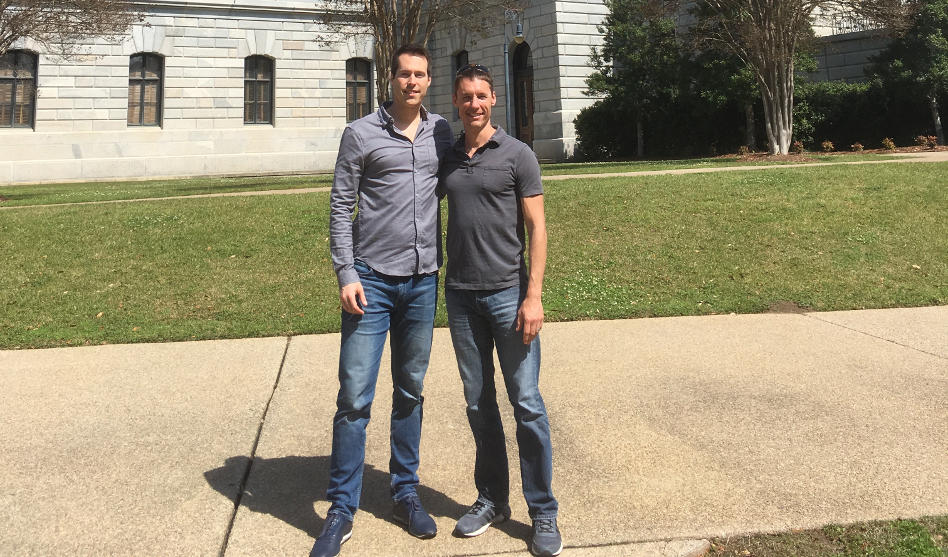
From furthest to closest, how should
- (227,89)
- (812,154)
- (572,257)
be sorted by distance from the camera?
(227,89) → (812,154) → (572,257)

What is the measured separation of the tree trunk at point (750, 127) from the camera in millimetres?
26906

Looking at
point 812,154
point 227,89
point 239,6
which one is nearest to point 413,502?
point 812,154

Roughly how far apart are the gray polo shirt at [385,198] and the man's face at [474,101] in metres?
0.26

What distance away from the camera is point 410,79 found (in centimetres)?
336

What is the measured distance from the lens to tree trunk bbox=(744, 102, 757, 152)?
26906 millimetres

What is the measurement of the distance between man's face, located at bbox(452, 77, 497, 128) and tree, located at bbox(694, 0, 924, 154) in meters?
21.3

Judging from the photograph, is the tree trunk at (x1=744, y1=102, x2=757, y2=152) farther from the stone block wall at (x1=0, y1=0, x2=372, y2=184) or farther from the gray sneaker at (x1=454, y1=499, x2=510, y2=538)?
the gray sneaker at (x1=454, y1=499, x2=510, y2=538)

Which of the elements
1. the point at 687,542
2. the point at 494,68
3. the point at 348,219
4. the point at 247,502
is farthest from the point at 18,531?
the point at 494,68

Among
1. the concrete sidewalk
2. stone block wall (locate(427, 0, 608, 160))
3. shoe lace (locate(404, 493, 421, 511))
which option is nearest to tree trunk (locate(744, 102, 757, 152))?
stone block wall (locate(427, 0, 608, 160))

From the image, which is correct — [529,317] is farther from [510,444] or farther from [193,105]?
[193,105]

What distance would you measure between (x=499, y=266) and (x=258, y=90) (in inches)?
1123

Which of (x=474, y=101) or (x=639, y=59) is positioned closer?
(x=474, y=101)

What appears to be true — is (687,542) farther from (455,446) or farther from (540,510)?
(455,446)

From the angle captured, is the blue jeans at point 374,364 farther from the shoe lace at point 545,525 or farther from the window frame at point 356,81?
the window frame at point 356,81
